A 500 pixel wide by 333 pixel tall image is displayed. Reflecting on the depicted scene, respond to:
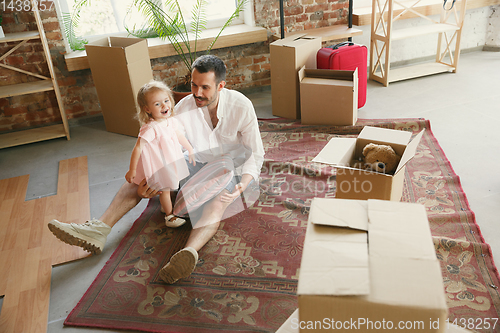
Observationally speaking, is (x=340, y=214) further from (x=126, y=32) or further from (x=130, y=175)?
(x=126, y=32)

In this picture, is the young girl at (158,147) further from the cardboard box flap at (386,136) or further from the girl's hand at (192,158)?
the cardboard box flap at (386,136)

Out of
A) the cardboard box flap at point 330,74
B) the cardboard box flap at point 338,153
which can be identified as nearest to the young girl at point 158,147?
the cardboard box flap at point 338,153

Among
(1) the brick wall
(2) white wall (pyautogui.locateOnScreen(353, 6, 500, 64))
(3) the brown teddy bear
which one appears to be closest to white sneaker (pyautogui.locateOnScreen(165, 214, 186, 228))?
(3) the brown teddy bear

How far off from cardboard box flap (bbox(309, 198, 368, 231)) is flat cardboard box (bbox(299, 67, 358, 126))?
7.01 ft

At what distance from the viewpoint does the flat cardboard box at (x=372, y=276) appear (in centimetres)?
79

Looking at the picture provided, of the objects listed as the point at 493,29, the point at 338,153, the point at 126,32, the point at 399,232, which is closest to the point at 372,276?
the point at 399,232

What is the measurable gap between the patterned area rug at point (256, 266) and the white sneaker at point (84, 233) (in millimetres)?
113

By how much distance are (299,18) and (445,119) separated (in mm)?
1794

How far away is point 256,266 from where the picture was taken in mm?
1885

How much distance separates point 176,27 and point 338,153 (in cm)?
237

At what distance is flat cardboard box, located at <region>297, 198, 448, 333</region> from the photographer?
792 millimetres

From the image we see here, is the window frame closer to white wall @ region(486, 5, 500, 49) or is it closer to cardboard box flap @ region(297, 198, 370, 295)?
white wall @ region(486, 5, 500, 49)

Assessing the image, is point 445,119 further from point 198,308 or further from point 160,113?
point 198,308

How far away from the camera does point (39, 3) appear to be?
3.33m
